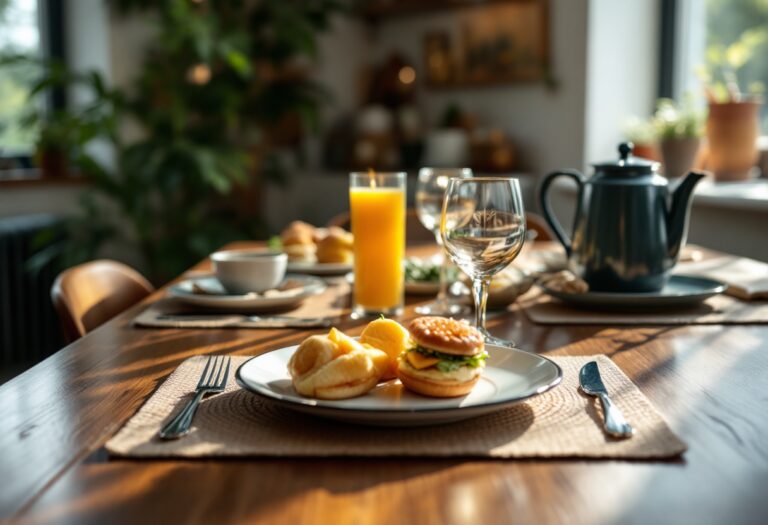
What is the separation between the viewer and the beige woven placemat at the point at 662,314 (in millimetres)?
1092

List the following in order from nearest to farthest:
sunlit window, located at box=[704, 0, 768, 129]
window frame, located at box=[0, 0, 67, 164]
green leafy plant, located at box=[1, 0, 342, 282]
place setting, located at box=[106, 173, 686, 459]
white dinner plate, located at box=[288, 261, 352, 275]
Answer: place setting, located at box=[106, 173, 686, 459]
white dinner plate, located at box=[288, 261, 352, 275]
sunlit window, located at box=[704, 0, 768, 129]
green leafy plant, located at box=[1, 0, 342, 282]
window frame, located at box=[0, 0, 67, 164]

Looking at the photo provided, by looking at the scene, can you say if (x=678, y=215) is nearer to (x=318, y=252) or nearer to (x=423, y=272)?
(x=423, y=272)

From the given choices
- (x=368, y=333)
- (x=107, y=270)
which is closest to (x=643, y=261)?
(x=368, y=333)

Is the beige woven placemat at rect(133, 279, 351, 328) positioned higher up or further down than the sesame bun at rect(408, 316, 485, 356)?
further down

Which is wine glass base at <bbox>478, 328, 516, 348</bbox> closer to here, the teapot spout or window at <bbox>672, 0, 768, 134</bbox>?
the teapot spout

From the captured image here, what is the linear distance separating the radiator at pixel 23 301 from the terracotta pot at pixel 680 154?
2.39 metres

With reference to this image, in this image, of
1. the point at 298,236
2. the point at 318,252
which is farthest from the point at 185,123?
the point at 318,252

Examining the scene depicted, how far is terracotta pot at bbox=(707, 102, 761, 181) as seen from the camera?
2730mm

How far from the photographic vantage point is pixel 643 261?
1.19 m

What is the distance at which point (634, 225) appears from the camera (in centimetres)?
119

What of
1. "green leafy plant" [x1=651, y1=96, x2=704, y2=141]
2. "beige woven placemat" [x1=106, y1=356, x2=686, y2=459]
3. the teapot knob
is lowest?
"beige woven placemat" [x1=106, y1=356, x2=686, y2=459]

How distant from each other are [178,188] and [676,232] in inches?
112

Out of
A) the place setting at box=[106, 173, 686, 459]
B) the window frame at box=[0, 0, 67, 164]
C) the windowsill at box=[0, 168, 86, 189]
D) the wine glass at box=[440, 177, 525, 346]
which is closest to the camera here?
the place setting at box=[106, 173, 686, 459]

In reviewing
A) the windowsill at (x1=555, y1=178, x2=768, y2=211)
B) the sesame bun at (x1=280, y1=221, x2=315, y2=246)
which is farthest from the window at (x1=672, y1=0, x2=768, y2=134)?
the sesame bun at (x1=280, y1=221, x2=315, y2=246)
